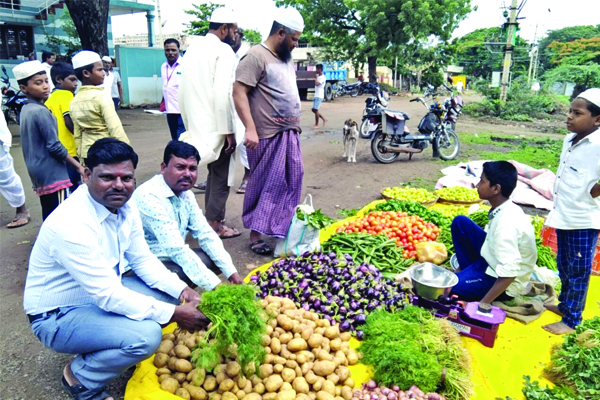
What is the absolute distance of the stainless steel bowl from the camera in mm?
3322

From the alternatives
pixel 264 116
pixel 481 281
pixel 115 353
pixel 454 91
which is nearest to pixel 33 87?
pixel 264 116

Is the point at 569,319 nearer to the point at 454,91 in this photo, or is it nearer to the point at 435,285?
the point at 435,285

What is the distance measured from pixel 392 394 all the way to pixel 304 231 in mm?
1918

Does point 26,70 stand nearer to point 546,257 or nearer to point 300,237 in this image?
point 300,237

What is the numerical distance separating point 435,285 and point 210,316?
69.7 inches

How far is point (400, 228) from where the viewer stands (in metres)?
4.90

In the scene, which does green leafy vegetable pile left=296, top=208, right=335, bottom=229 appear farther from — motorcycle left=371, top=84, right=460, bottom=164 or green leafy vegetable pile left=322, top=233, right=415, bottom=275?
motorcycle left=371, top=84, right=460, bottom=164

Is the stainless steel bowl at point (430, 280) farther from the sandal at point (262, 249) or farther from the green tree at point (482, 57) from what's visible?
the green tree at point (482, 57)

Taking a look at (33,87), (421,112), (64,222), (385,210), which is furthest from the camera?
(421,112)

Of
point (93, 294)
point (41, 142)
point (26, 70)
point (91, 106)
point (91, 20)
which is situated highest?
point (91, 20)

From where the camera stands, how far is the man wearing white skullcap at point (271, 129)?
14.2 ft

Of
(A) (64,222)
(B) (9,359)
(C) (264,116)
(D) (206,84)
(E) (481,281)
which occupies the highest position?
(D) (206,84)

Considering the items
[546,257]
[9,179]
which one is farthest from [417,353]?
[9,179]

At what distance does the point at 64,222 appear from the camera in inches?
87.4
